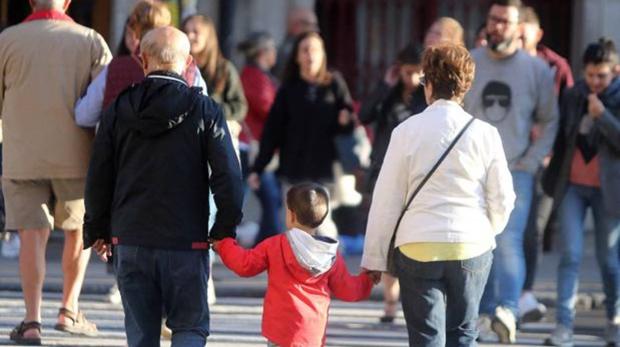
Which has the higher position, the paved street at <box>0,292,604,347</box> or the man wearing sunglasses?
the man wearing sunglasses

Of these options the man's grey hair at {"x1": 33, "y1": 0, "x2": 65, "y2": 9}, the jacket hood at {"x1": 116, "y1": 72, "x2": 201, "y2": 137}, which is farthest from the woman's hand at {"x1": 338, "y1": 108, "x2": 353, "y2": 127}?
the jacket hood at {"x1": 116, "y1": 72, "x2": 201, "y2": 137}

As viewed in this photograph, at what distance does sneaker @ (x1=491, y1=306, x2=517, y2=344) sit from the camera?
35.0ft

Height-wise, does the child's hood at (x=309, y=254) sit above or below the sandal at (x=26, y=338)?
above

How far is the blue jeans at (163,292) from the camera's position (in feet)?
25.8

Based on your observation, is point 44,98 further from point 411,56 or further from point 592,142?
point 592,142

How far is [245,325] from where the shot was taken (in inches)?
443

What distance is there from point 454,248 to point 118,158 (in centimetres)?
154

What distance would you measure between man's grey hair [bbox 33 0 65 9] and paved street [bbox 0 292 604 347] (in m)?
1.86

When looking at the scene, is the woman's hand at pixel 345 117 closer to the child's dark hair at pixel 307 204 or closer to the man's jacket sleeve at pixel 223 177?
the child's dark hair at pixel 307 204

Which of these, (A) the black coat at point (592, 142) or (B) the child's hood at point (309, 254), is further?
(A) the black coat at point (592, 142)

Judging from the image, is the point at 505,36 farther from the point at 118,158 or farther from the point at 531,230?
the point at 118,158

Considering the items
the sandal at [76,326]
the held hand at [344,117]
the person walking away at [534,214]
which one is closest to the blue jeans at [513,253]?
the person walking away at [534,214]

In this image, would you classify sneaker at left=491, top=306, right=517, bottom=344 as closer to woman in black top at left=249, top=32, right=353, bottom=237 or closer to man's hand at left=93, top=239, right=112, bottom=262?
woman in black top at left=249, top=32, right=353, bottom=237

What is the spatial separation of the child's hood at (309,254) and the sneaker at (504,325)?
2.74 m
